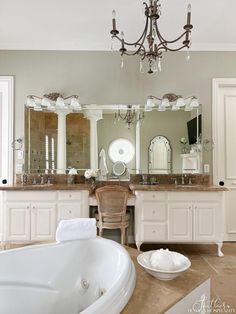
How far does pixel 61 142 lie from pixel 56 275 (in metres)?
2.18

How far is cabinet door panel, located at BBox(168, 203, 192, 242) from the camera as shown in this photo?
9.65 ft

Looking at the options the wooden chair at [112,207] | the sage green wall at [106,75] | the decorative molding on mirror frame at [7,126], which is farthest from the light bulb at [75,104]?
the wooden chair at [112,207]

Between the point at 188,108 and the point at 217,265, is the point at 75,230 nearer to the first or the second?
the point at 217,265

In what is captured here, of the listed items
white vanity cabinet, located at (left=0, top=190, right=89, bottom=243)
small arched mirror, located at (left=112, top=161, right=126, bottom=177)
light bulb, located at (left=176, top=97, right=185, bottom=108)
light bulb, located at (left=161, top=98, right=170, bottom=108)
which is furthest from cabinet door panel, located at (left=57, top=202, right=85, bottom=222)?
light bulb, located at (left=176, top=97, right=185, bottom=108)

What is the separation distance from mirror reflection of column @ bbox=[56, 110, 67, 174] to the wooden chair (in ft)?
3.03

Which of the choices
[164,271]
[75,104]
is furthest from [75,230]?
[75,104]

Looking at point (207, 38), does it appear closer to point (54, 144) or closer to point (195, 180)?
point (195, 180)

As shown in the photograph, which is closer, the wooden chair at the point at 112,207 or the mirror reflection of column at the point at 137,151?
the wooden chair at the point at 112,207

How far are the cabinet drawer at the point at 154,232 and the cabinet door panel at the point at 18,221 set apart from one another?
1.49m

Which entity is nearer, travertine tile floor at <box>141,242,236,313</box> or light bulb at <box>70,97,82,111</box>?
travertine tile floor at <box>141,242,236,313</box>

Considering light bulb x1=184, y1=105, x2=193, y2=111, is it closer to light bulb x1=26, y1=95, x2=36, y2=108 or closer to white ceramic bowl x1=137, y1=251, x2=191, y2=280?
light bulb x1=26, y1=95, x2=36, y2=108

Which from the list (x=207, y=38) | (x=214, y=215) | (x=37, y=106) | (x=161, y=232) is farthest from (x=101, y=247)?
(x=207, y=38)

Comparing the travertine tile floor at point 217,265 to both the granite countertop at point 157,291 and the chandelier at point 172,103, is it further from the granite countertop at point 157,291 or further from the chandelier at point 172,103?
the chandelier at point 172,103

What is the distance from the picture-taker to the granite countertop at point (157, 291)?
108 cm
